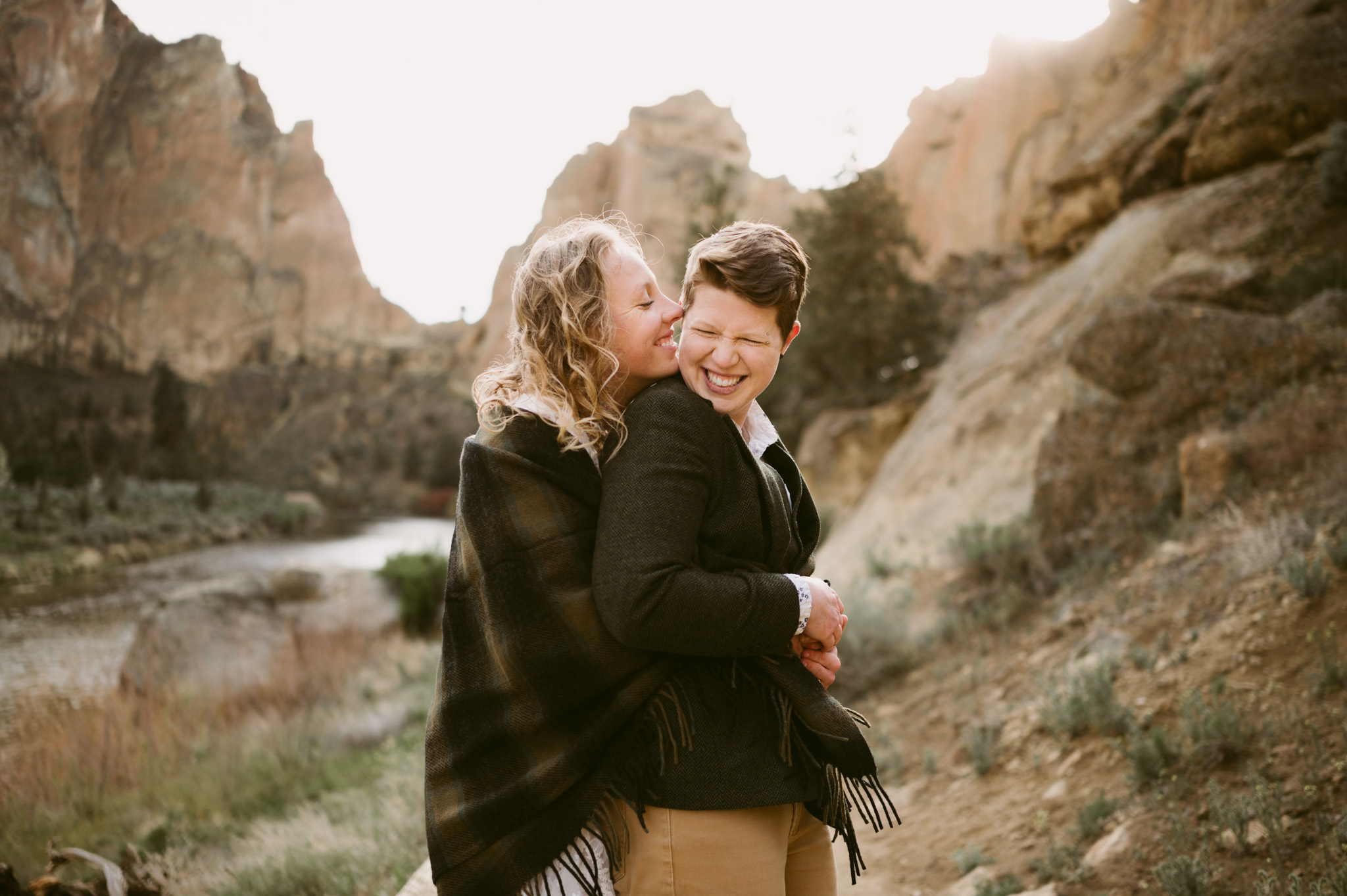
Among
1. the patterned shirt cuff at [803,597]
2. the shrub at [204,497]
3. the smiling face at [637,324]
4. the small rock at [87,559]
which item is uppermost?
the smiling face at [637,324]

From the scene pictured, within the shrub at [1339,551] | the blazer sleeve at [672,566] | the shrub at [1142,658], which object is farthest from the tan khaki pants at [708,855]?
the shrub at [1339,551]

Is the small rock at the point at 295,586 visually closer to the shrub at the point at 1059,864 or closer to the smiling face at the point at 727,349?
the shrub at the point at 1059,864

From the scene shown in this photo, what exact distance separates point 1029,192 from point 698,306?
2508 cm

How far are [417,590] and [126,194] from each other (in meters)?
6.37

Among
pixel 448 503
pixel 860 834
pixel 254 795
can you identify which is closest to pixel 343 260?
pixel 448 503

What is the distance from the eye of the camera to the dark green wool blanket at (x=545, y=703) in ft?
5.24

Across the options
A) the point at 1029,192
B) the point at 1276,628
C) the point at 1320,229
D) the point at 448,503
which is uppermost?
the point at 1029,192

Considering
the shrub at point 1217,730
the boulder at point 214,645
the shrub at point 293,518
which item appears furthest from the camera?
the shrub at point 293,518

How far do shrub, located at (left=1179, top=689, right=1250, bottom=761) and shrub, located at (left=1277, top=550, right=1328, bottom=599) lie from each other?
0.75 m

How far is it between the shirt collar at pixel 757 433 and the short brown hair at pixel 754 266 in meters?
0.28

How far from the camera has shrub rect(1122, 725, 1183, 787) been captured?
9.29ft

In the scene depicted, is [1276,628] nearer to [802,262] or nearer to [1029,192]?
[802,262]

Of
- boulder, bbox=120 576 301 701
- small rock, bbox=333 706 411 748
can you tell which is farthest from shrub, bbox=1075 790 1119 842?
boulder, bbox=120 576 301 701

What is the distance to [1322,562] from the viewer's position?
3279mm
